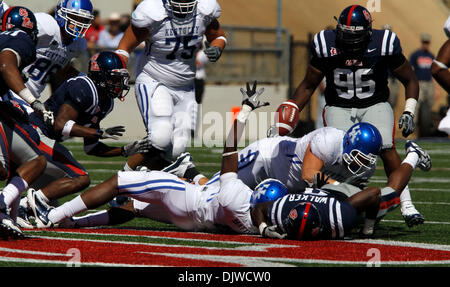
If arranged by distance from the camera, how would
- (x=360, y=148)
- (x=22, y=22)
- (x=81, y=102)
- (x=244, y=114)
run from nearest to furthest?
1. (x=244, y=114)
2. (x=360, y=148)
3. (x=22, y=22)
4. (x=81, y=102)

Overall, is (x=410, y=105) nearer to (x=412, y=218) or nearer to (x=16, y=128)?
(x=412, y=218)

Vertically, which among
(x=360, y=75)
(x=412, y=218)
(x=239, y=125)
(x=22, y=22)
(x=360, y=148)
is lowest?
(x=412, y=218)

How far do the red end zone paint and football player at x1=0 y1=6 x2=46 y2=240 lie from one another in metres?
0.42

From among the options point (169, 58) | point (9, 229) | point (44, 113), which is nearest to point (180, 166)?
point (169, 58)

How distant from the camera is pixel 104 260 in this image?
4512 mm

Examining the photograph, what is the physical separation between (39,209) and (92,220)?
13.4 inches

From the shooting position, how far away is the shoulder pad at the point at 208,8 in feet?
25.3

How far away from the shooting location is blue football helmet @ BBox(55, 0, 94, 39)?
708 cm

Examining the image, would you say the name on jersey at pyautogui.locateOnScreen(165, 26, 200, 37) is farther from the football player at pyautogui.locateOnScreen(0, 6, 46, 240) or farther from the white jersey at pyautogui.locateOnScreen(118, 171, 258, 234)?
the white jersey at pyautogui.locateOnScreen(118, 171, 258, 234)

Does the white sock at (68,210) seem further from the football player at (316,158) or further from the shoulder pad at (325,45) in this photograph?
the shoulder pad at (325,45)

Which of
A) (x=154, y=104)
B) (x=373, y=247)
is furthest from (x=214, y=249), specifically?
(x=154, y=104)

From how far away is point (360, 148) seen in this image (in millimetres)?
5539

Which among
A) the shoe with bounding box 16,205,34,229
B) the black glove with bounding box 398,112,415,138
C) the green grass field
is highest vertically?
the black glove with bounding box 398,112,415,138

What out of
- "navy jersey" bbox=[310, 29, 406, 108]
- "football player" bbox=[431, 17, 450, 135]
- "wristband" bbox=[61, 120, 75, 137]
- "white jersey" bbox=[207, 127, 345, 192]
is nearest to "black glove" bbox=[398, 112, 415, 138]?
"navy jersey" bbox=[310, 29, 406, 108]
